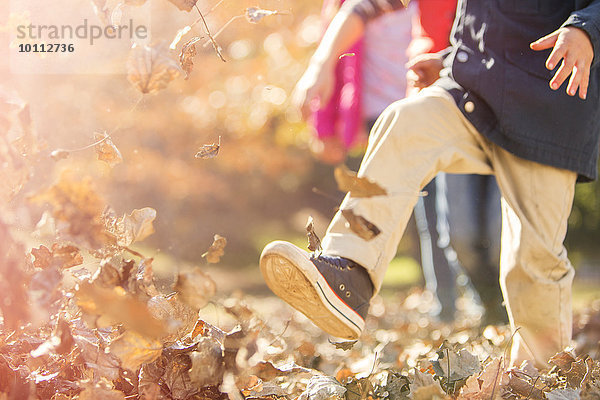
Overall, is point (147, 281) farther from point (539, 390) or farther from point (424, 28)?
point (424, 28)

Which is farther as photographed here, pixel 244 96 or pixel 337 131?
pixel 244 96

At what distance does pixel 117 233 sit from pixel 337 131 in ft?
7.85

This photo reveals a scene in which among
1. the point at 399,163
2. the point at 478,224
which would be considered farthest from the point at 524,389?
the point at 478,224

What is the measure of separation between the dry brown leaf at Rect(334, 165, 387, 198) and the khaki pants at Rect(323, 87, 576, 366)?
18.6 inches

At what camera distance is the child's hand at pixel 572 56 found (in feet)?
5.57

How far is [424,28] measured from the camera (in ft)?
8.65

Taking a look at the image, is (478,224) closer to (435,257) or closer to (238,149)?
(435,257)

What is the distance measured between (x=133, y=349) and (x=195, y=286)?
157 mm

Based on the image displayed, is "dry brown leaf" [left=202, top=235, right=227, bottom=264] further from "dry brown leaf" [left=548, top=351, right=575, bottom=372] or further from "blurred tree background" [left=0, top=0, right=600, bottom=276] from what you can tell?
"blurred tree background" [left=0, top=0, right=600, bottom=276]

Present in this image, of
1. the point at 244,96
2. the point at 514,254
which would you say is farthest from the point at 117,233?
the point at 244,96

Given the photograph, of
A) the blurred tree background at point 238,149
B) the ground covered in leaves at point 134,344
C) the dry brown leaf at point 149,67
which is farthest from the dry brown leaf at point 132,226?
the blurred tree background at point 238,149

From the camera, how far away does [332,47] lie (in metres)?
2.38
